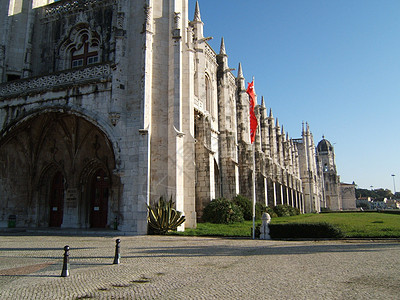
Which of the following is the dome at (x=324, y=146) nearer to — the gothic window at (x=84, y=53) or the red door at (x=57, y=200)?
the gothic window at (x=84, y=53)

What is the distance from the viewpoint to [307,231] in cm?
1390

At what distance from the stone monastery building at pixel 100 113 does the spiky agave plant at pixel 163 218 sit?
55 cm

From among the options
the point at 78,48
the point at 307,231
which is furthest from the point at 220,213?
the point at 78,48

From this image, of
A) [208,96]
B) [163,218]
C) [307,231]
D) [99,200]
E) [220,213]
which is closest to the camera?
[307,231]

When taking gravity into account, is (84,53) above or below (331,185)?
above

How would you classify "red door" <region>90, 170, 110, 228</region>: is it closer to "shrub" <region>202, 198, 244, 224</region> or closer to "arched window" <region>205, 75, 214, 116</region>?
"shrub" <region>202, 198, 244, 224</region>

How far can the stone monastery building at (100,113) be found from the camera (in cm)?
1720

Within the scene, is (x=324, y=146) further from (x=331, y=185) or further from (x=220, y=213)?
(x=220, y=213)

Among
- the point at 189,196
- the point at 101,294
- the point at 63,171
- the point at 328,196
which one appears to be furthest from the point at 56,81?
the point at 328,196

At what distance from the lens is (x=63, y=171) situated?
67.2 ft

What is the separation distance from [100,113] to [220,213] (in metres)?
9.37

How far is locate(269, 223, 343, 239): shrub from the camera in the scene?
45.0ft

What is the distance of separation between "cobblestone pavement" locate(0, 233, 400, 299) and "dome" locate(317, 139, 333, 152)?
94.8m

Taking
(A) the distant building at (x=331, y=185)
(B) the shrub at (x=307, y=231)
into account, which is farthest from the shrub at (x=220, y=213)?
(A) the distant building at (x=331, y=185)
